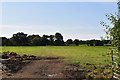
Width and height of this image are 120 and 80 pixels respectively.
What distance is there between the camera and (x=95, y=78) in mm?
16812

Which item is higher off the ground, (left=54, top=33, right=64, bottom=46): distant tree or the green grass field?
(left=54, top=33, right=64, bottom=46): distant tree

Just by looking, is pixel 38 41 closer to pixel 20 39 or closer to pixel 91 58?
pixel 20 39

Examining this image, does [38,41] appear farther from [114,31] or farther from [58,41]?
[114,31]

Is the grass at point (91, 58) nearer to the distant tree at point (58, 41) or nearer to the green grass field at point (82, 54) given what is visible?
the green grass field at point (82, 54)

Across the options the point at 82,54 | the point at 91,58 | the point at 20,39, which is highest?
the point at 20,39

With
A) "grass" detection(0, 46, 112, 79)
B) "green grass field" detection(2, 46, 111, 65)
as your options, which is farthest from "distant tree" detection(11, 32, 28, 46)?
"grass" detection(0, 46, 112, 79)

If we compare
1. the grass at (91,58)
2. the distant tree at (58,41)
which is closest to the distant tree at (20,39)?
the distant tree at (58,41)

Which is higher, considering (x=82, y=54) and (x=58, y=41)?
(x=58, y=41)

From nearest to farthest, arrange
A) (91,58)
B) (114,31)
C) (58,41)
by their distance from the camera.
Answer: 1. (114,31)
2. (91,58)
3. (58,41)

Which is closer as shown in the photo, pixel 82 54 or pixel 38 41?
pixel 82 54

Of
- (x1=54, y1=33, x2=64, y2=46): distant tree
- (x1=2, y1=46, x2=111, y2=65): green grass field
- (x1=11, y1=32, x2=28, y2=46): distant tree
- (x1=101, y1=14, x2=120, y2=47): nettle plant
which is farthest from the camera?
(x1=54, y1=33, x2=64, y2=46): distant tree

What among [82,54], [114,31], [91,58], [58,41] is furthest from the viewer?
[58,41]

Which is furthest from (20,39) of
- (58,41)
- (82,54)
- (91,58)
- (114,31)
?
(114,31)

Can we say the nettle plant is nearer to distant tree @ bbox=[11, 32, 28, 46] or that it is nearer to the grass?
the grass
